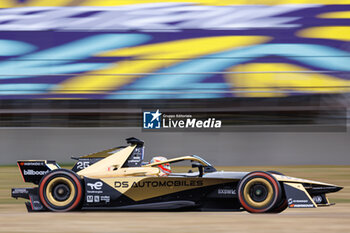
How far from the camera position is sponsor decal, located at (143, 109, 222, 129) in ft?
41.4

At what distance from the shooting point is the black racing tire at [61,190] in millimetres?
6547

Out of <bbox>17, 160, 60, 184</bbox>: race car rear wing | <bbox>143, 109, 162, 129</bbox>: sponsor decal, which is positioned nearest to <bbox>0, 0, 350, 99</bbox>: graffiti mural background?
<bbox>143, 109, 162, 129</bbox>: sponsor decal

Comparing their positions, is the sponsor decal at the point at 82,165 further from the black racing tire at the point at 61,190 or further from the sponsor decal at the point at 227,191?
the sponsor decal at the point at 227,191

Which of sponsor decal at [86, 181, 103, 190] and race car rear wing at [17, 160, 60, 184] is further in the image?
race car rear wing at [17, 160, 60, 184]

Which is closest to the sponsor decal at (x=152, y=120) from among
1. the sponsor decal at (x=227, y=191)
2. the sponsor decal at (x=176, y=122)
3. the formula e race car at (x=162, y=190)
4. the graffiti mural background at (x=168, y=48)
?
the sponsor decal at (x=176, y=122)

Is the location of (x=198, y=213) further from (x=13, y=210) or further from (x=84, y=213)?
(x=13, y=210)

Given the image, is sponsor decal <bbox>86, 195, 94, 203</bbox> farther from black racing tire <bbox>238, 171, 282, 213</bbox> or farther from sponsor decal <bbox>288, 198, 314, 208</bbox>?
sponsor decal <bbox>288, 198, 314, 208</bbox>

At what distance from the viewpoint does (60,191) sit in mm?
6625

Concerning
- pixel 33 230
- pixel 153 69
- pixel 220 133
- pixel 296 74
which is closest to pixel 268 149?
pixel 220 133

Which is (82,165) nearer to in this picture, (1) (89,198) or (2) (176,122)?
(1) (89,198)

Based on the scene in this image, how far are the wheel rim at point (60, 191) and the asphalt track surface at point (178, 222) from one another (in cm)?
28

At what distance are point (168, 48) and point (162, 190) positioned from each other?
27.7 feet

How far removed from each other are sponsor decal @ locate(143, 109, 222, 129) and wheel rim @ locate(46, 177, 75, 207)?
237 inches

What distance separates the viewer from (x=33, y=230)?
5219 millimetres
